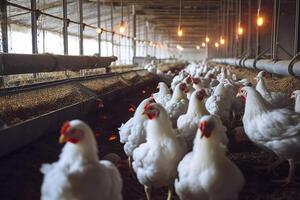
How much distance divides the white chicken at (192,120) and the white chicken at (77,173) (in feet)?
6.01

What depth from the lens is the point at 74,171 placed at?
97.8 inches

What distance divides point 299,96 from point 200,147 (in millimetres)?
2550

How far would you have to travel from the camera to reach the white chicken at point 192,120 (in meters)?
4.30

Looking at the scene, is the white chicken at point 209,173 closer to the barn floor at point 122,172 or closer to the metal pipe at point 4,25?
the barn floor at point 122,172

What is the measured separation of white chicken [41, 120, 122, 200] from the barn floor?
1156 millimetres

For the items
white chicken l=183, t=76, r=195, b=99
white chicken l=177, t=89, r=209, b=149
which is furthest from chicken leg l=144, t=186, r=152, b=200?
white chicken l=183, t=76, r=195, b=99

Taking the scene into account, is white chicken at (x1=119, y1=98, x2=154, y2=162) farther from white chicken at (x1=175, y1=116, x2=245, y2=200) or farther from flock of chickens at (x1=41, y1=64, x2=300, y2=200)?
white chicken at (x1=175, y1=116, x2=245, y2=200)

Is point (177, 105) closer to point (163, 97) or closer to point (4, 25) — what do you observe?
point (163, 97)

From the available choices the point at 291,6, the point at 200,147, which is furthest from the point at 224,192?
the point at 291,6

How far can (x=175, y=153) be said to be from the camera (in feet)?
11.3

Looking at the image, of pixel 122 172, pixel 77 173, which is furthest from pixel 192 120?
pixel 77 173

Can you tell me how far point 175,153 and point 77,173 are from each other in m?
1.20

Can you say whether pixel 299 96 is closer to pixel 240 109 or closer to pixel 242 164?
pixel 242 164

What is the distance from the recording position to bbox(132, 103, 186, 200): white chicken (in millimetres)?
3399
